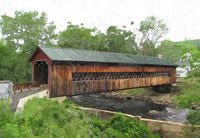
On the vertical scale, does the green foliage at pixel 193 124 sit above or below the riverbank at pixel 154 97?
above

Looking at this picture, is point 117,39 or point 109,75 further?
point 117,39

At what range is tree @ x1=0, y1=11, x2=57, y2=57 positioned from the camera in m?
21.2

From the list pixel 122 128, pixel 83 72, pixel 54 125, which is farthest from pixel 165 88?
pixel 54 125

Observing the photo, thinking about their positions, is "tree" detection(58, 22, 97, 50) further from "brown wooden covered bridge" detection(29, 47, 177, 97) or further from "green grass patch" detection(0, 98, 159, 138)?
"green grass patch" detection(0, 98, 159, 138)

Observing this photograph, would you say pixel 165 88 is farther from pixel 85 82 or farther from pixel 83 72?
pixel 83 72

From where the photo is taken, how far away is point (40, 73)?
46.8ft

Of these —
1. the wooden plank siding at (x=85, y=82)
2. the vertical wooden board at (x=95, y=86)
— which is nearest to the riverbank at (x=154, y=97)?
the wooden plank siding at (x=85, y=82)

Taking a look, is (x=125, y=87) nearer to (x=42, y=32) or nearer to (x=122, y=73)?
(x=122, y=73)

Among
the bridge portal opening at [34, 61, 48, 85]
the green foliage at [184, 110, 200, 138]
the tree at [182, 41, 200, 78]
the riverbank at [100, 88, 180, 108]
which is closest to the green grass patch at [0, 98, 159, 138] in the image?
the green foliage at [184, 110, 200, 138]

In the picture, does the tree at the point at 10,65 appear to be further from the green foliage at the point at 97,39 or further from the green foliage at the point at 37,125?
the green foliage at the point at 37,125

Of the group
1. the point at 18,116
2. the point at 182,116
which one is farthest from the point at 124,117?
the point at 182,116

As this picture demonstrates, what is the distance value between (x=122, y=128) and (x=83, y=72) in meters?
5.61

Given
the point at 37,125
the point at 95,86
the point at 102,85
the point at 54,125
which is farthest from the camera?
the point at 102,85

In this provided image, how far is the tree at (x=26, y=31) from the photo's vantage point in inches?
834
